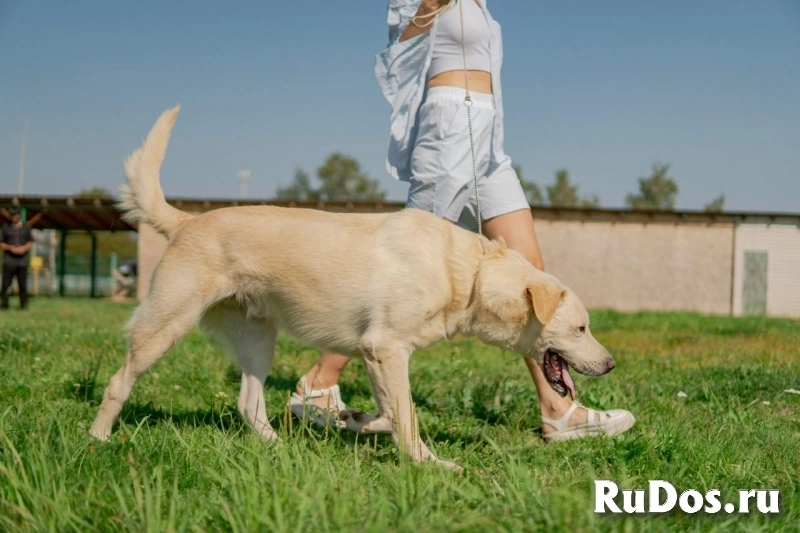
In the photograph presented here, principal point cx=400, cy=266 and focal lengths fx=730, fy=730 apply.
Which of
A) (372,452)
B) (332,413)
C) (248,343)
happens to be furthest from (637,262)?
(372,452)

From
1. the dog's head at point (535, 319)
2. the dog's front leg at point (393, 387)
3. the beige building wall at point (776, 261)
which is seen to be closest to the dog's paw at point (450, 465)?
the dog's front leg at point (393, 387)

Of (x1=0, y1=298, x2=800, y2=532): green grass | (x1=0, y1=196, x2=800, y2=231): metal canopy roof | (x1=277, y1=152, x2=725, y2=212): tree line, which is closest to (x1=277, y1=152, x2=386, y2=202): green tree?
(x1=277, y1=152, x2=725, y2=212): tree line

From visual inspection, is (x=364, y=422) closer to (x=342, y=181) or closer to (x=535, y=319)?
(x=535, y=319)

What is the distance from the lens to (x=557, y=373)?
155 inches

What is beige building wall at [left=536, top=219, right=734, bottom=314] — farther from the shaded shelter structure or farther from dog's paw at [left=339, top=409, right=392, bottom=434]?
dog's paw at [left=339, top=409, right=392, bottom=434]

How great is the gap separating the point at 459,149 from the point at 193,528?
9.31 feet

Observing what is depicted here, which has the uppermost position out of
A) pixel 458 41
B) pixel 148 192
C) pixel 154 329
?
pixel 458 41

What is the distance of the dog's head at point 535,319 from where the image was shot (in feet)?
12.0

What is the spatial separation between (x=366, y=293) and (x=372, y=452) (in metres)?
0.75

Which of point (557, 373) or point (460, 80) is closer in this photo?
point (557, 373)

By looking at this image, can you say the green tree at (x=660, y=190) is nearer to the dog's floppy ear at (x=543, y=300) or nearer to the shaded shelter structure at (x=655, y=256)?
the shaded shelter structure at (x=655, y=256)

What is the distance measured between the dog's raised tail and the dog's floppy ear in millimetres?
1901

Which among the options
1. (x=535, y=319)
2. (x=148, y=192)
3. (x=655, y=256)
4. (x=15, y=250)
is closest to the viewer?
(x=535, y=319)

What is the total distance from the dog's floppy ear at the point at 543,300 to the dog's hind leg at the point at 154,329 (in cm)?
162
